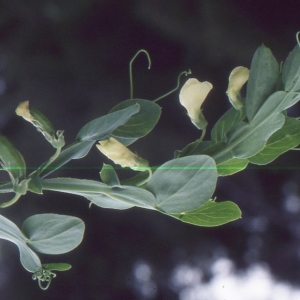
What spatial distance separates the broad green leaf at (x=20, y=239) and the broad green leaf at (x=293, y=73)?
18cm

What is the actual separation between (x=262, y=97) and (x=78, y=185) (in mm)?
119

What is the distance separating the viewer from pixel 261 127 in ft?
0.78

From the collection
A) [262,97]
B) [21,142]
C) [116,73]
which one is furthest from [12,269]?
[262,97]

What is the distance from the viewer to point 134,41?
1.74 feet

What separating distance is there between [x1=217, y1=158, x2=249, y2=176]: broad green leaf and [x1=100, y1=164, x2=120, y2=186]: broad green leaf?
80mm

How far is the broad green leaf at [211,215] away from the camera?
0.28 meters

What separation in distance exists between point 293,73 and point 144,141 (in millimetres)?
302

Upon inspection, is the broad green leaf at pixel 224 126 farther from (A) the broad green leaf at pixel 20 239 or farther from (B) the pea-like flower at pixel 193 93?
(A) the broad green leaf at pixel 20 239

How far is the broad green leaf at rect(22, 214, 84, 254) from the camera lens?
0.26 m

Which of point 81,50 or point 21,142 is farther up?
point 81,50

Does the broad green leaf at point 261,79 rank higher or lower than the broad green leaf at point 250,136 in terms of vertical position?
higher

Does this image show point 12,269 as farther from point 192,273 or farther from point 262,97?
point 262,97

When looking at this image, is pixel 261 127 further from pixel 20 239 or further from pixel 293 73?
pixel 20 239

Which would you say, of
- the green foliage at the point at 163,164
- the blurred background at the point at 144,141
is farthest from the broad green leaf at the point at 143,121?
the blurred background at the point at 144,141
